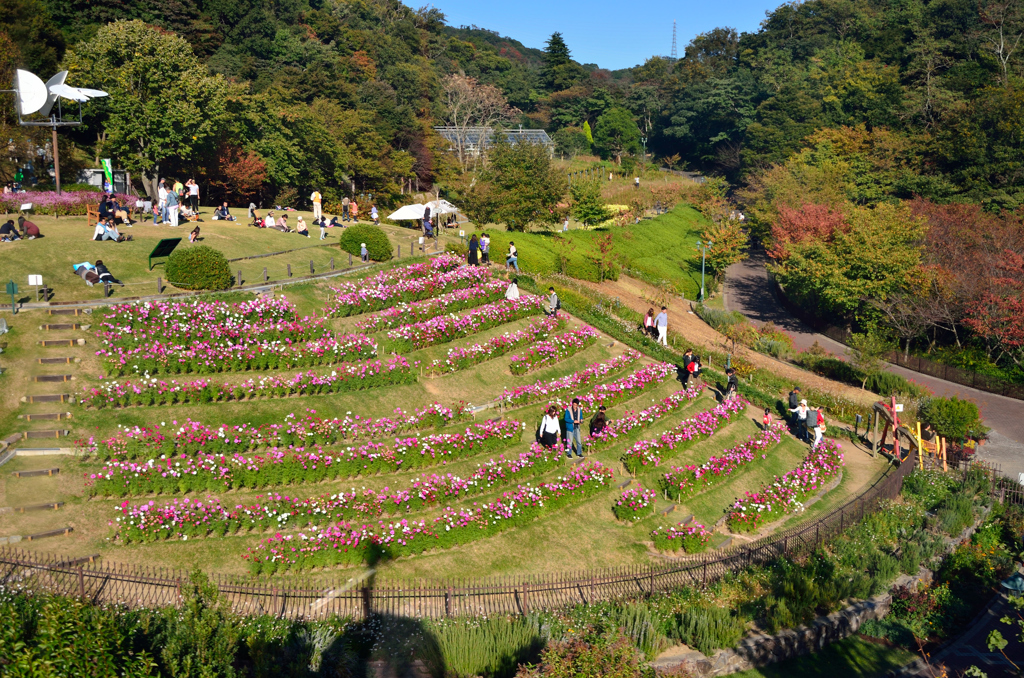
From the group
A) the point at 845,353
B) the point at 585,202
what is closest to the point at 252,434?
the point at 845,353

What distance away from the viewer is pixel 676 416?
24719 millimetres

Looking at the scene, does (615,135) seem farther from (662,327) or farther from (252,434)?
(252,434)

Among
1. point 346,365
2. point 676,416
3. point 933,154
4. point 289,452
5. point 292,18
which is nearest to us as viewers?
point 289,452

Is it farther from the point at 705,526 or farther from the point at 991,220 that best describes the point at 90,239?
the point at 991,220

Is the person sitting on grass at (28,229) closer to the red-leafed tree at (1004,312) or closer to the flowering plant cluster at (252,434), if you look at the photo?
the flowering plant cluster at (252,434)

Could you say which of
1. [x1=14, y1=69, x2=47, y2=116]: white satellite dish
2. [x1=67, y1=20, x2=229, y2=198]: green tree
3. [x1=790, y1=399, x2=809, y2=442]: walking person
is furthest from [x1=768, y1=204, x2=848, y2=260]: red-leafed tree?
[x1=14, y1=69, x2=47, y2=116]: white satellite dish

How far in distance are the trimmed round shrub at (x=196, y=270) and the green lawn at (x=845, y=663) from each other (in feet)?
62.0

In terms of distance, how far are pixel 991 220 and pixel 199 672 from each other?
48.2m

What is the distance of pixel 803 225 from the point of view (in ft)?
157

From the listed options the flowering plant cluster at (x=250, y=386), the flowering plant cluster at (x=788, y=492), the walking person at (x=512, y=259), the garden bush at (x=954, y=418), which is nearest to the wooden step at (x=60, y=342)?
the flowering plant cluster at (x=250, y=386)

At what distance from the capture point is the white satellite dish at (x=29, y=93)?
103 ft

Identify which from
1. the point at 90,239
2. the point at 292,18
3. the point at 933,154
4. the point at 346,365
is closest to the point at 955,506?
the point at 346,365

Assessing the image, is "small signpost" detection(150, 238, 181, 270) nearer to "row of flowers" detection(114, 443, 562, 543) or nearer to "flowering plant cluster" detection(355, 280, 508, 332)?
"flowering plant cluster" detection(355, 280, 508, 332)

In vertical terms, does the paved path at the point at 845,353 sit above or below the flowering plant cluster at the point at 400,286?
below
